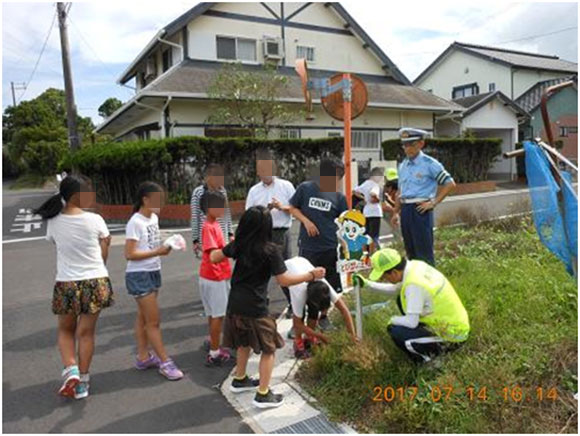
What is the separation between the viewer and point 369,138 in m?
20.4

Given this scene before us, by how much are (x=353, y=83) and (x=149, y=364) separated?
3567mm

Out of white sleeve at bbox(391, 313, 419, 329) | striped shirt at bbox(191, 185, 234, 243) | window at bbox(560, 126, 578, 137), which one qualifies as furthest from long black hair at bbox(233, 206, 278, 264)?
window at bbox(560, 126, 578, 137)

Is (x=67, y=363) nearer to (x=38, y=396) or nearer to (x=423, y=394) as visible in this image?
(x=38, y=396)

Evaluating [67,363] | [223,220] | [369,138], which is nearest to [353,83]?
[223,220]

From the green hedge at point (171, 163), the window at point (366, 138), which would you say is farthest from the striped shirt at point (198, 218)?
the window at point (366, 138)

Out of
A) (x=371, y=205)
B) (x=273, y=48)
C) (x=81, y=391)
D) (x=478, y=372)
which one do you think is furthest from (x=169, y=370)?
(x=273, y=48)

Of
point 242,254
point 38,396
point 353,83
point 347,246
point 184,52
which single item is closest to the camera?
point 242,254

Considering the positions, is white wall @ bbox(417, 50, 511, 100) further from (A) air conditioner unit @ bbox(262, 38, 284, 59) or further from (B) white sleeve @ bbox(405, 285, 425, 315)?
(B) white sleeve @ bbox(405, 285, 425, 315)

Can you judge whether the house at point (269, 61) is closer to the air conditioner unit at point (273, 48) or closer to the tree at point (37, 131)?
the air conditioner unit at point (273, 48)

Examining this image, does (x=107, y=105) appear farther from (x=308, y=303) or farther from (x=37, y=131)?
(x=308, y=303)

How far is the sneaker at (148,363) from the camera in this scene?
162 inches

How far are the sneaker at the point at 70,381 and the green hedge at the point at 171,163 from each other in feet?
32.6

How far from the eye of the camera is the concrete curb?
3.11 meters

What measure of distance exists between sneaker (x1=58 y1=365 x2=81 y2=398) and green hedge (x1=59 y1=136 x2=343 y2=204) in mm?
9926
